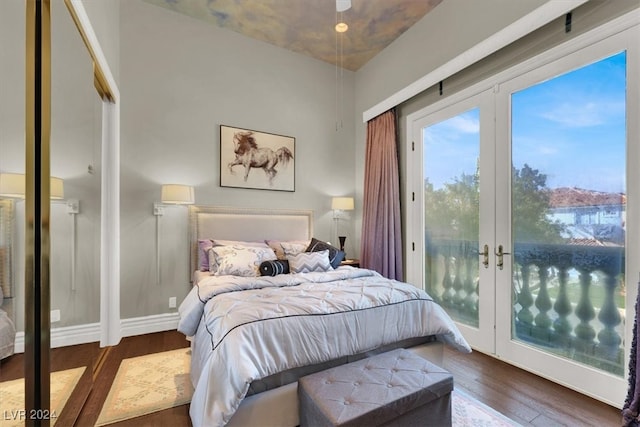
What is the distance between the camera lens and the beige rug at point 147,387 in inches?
74.5

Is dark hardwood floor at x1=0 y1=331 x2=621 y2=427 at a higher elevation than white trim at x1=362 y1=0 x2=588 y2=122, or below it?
below

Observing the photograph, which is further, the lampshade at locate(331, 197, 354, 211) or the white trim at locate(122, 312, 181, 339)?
the lampshade at locate(331, 197, 354, 211)

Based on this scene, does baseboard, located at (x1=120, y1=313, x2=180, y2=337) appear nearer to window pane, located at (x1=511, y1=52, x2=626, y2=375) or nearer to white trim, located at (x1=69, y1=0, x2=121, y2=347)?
white trim, located at (x1=69, y1=0, x2=121, y2=347)

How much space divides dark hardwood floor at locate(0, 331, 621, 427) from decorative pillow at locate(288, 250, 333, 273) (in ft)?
4.70

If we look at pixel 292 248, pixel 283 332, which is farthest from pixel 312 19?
pixel 283 332

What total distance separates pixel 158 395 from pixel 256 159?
9.11ft

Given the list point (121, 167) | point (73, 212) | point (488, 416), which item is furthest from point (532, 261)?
point (121, 167)

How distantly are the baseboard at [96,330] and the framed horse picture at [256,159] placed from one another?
175cm

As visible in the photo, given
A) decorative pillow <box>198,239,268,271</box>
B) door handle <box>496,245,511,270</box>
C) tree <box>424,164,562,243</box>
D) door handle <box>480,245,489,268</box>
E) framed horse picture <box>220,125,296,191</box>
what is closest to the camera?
tree <box>424,164,562,243</box>

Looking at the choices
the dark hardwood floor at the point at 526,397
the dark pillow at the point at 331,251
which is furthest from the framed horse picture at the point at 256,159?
the dark hardwood floor at the point at 526,397

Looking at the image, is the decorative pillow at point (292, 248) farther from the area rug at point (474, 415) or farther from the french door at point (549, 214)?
the area rug at point (474, 415)

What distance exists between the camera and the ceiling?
3.28 metres

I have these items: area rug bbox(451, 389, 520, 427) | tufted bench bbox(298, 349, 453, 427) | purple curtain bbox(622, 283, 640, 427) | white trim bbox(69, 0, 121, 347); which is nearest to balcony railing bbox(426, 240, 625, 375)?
purple curtain bbox(622, 283, 640, 427)

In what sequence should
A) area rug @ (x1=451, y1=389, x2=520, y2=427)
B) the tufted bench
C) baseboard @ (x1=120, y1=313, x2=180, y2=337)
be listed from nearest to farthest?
the tufted bench → area rug @ (x1=451, y1=389, x2=520, y2=427) → baseboard @ (x1=120, y1=313, x2=180, y2=337)
